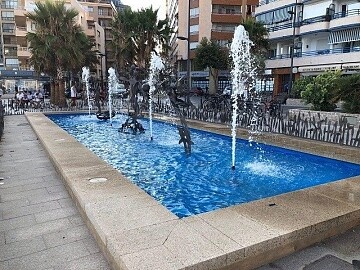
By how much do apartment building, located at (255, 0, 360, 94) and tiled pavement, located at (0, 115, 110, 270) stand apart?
26946 millimetres

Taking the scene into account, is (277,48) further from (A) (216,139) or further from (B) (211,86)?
(A) (216,139)

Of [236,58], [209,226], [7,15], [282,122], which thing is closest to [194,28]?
[236,58]

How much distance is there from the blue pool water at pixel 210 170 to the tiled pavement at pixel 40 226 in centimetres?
166

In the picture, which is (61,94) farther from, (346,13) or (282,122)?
(346,13)

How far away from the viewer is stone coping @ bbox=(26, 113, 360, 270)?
118 inches

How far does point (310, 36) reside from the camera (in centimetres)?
3372

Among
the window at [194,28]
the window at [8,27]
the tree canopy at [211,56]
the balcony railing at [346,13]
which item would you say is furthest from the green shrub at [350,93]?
the window at [8,27]

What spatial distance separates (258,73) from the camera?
32.7 metres

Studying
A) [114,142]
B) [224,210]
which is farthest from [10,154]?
[224,210]

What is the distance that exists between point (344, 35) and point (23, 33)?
37560mm

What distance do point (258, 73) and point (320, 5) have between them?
8.94 m

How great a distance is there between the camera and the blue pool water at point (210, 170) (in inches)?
232

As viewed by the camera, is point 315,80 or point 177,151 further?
point 315,80

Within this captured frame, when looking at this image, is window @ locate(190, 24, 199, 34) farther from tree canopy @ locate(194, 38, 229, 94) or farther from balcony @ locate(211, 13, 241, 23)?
tree canopy @ locate(194, 38, 229, 94)
